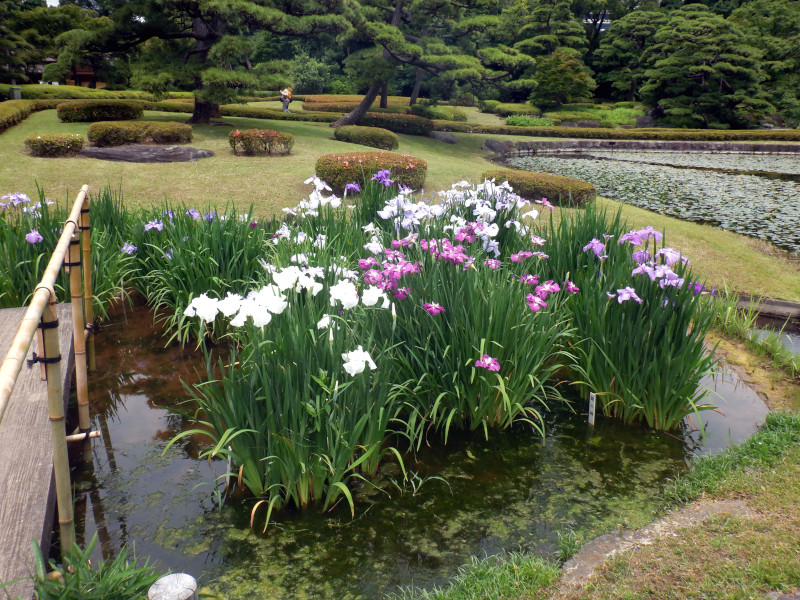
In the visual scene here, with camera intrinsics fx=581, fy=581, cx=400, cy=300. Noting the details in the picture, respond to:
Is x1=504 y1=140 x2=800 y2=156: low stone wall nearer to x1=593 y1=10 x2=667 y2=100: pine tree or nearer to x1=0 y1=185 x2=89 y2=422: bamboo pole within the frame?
x1=593 y1=10 x2=667 y2=100: pine tree

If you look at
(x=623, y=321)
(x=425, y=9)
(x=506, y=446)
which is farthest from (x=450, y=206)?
(x=425, y=9)

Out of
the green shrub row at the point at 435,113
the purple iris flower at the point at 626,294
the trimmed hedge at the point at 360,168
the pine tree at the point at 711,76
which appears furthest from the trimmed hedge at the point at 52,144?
the pine tree at the point at 711,76

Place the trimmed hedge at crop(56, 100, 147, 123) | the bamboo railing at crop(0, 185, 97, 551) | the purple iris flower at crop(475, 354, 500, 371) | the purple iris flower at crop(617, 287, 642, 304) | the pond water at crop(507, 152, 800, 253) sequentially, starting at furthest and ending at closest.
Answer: the trimmed hedge at crop(56, 100, 147, 123) < the pond water at crop(507, 152, 800, 253) < the purple iris flower at crop(617, 287, 642, 304) < the purple iris flower at crop(475, 354, 500, 371) < the bamboo railing at crop(0, 185, 97, 551)

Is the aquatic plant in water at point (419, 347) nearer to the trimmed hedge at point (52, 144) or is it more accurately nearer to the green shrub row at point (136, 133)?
the trimmed hedge at point (52, 144)

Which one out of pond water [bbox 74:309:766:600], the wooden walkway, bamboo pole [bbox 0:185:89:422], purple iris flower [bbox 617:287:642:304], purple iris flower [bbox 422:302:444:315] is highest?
bamboo pole [bbox 0:185:89:422]

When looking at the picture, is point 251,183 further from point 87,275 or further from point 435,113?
point 435,113

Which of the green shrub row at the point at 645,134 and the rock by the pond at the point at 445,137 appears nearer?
the rock by the pond at the point at 445,137

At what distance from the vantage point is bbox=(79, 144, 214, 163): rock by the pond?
11.3 meters

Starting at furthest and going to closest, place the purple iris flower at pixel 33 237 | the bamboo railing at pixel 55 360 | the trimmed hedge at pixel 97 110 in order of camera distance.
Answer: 1. the trimmed hedge at pixel 97 110
2. the purple iris flower at pixel 33 237
3. the bamboo railing at pixel 55 360

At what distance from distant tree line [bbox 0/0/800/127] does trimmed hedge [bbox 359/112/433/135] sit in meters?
0.84

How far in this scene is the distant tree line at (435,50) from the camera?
534 inches

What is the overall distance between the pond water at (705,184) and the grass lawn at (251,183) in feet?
3.90

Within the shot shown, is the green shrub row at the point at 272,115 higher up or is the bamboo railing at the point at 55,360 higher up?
the green shrub row at the point at 272,115

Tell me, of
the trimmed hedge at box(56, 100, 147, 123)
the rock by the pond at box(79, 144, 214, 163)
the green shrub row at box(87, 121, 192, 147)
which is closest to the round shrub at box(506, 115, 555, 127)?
the trimmed hedge at box(56, 100, 147, 123)
